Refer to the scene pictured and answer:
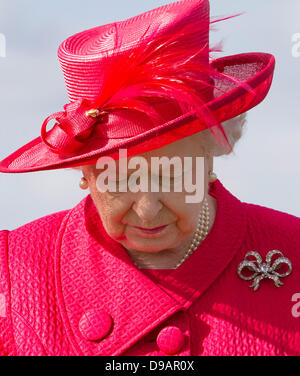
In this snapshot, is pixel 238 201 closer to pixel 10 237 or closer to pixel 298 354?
Answer: pixel 298 354

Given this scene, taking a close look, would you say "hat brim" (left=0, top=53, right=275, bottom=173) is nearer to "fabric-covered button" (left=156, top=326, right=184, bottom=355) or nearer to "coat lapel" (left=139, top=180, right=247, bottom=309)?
"coat lapel" (left=139, top=180, right=247, bottom=309)

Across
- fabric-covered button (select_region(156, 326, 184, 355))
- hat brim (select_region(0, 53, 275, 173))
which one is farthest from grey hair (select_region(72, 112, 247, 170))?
fabric-covered button (select_region(156, 326, 184, 355))

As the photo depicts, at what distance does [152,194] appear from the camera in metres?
3.35

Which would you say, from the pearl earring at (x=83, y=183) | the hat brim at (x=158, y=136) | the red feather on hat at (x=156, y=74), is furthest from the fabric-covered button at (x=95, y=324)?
the red feather on hat at (x=156, y=74)

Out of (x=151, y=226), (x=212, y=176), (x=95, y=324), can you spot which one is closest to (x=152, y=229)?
(x=151, y=226)

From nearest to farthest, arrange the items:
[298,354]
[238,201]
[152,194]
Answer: [152,194] < [298,354] < [238,201]

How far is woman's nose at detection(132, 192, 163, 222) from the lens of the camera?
334 centimetres

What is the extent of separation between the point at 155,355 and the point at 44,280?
52 centimetres

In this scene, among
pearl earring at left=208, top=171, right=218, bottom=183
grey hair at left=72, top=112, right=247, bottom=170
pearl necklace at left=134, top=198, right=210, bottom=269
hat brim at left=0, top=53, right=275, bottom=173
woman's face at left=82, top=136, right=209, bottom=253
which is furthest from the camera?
pearl necklace at left=134, top=198, right=210, bottom=269

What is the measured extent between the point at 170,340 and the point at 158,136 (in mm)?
775

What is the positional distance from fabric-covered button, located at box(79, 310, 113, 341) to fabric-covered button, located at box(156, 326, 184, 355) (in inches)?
8.0

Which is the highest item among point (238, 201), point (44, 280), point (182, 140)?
point (182, 140)
